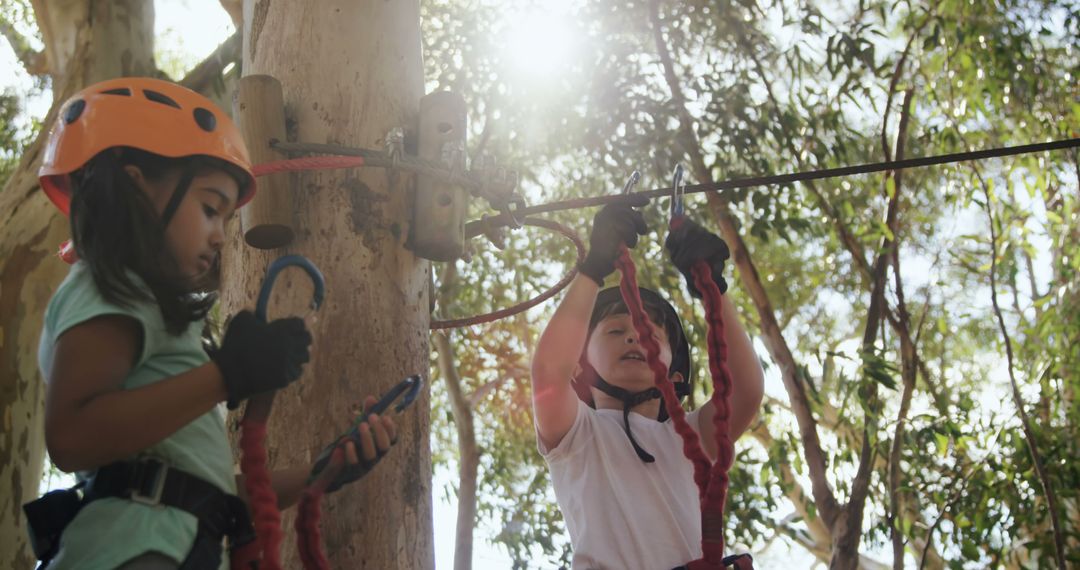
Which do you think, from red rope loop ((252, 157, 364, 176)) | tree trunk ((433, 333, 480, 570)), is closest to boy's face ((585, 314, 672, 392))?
red rope loop ((252, 157, 364, 176))

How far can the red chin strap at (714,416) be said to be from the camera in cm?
170

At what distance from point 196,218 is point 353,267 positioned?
35 cm

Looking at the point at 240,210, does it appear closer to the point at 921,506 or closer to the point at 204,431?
the point at 204,431

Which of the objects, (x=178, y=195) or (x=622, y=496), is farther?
(x=622, y=496)

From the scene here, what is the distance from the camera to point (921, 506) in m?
6.12

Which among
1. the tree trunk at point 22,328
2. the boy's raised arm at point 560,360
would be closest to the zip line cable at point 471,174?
the boy's raised arm at point 560,360

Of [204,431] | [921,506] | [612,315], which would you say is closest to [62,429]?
[204,431]

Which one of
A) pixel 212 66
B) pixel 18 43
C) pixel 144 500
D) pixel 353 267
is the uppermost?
pixel 18 43

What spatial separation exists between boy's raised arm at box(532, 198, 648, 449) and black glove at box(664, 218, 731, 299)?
0.12m

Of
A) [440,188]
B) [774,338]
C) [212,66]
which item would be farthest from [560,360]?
[212,66]

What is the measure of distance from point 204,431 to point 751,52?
513cm

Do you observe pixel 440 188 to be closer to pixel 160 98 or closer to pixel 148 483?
pixel 160 98

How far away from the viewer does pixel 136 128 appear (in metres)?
1.51

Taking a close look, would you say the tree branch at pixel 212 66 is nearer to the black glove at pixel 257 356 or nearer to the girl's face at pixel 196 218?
→ the girl's face at pixel 196 218
